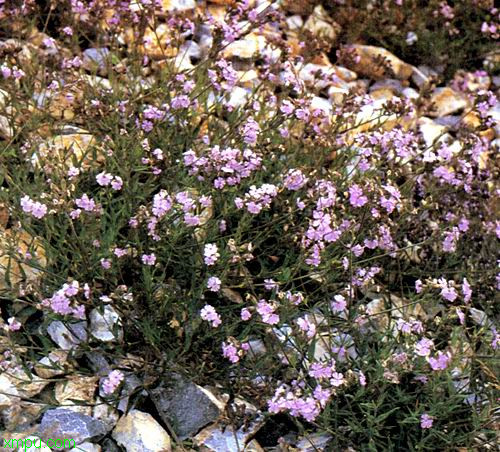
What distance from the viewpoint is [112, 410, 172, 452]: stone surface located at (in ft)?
8.68

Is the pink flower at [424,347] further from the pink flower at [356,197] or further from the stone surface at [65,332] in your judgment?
the stone surface at [65,332]

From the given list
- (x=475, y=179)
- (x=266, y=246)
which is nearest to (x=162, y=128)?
(x=266, y=246)

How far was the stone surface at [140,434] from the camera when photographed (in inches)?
104

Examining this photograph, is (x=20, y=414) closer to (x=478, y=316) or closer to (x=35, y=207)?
(x=35, y=207)

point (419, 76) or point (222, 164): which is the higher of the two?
point (222, 164)

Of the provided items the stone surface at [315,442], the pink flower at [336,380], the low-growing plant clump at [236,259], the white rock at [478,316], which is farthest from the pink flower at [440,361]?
the white rock at [478,316]

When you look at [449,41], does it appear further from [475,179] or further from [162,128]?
[162,128]

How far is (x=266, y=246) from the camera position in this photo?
11.1 ft

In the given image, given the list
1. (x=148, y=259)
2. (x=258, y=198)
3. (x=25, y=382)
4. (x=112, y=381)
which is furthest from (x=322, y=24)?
(x=25, y=382)

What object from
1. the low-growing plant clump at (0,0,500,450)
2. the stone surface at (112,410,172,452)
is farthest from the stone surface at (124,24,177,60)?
the stone surface at (112,410,172,452)

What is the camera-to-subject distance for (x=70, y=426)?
2.62m

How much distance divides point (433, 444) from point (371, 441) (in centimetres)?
31

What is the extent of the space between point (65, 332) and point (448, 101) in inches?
134

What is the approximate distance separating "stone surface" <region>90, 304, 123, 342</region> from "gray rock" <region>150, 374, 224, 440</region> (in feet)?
0.93
